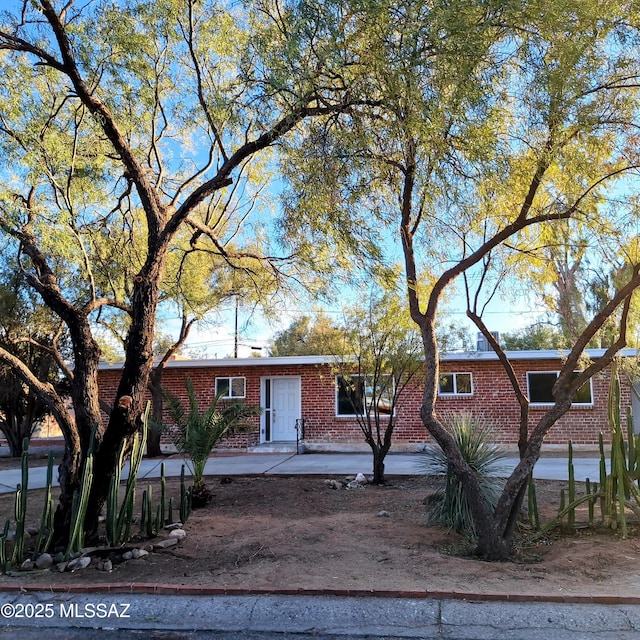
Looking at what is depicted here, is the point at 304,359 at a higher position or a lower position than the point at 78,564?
higher

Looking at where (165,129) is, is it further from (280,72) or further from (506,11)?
(506,11)

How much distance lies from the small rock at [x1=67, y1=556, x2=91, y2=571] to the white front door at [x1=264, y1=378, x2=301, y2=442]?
12611 mm

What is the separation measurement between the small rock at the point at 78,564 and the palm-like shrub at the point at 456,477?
4.26 meters

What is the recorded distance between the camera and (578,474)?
38.7 feet

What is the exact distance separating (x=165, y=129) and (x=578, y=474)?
10.3 meters

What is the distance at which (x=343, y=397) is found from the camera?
1817cm

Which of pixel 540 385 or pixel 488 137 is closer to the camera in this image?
pixel 488 137

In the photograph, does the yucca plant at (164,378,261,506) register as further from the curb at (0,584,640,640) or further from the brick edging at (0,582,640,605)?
the curb at (0,584,640,640)

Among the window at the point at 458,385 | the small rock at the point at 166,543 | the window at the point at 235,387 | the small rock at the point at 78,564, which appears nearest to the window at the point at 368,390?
the window at the point at 458,385

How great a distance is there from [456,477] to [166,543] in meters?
3.74

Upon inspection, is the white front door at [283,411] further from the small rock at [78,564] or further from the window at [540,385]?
the small rock at [78,564]

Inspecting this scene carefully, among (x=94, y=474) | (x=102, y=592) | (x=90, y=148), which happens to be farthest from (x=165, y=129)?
(x=102, y=592)

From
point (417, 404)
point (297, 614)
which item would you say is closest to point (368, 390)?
point (417, 404)

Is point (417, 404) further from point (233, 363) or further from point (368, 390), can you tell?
point (233, 363)
